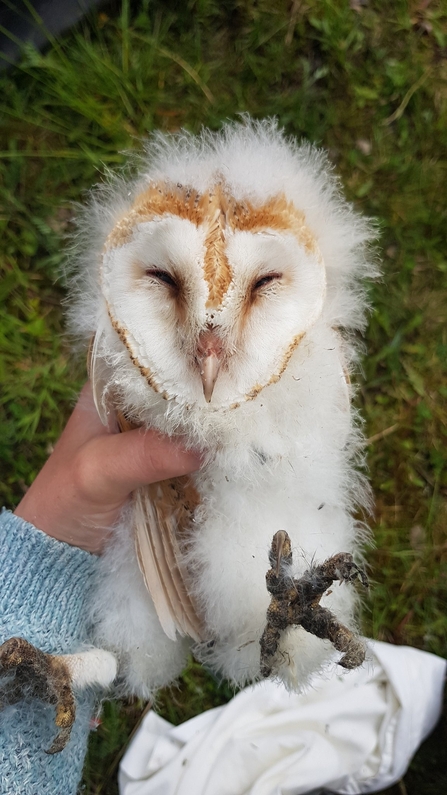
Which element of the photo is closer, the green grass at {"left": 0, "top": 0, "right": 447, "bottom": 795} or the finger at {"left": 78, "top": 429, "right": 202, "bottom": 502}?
the finger at {"left": 78, "top": 429, "right": 202, "bottom": 502}

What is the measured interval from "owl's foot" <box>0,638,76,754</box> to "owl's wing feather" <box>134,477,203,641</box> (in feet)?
0.90

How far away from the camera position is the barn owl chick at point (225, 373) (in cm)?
94

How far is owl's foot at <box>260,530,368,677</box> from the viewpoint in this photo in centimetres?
117

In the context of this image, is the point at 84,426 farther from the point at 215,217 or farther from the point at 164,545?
the point at 215,217

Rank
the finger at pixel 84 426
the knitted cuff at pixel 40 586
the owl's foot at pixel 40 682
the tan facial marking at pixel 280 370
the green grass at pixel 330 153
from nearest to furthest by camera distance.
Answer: the tan facial marking at pixel 280 370 < the owl's foot at pixel 40 682 < the knitted cuff at pixel 40 586 < the finger at pixel 84 426 < the green grass at pixel 330 153

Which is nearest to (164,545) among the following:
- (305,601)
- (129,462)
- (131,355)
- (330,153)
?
(129,462)

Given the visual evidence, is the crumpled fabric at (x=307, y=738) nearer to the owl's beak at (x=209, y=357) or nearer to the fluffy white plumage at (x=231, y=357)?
the fluffy white plumage at (x=231, y=357)

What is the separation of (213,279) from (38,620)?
106cm

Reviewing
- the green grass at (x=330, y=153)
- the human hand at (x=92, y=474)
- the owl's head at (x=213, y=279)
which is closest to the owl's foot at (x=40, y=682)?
the human hand at (x=92, y=474)

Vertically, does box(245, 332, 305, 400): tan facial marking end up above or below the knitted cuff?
above

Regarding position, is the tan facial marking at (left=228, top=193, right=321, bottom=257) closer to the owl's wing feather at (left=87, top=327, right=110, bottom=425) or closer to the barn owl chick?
the barn owl chick

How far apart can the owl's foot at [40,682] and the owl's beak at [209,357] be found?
0.83 m

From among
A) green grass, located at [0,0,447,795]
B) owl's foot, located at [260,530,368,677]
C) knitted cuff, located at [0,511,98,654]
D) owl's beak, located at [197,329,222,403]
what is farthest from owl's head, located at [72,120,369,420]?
green grass, located at [0,0,447,795]

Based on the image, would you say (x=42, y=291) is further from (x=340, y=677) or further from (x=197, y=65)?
(x=340, y=677)
